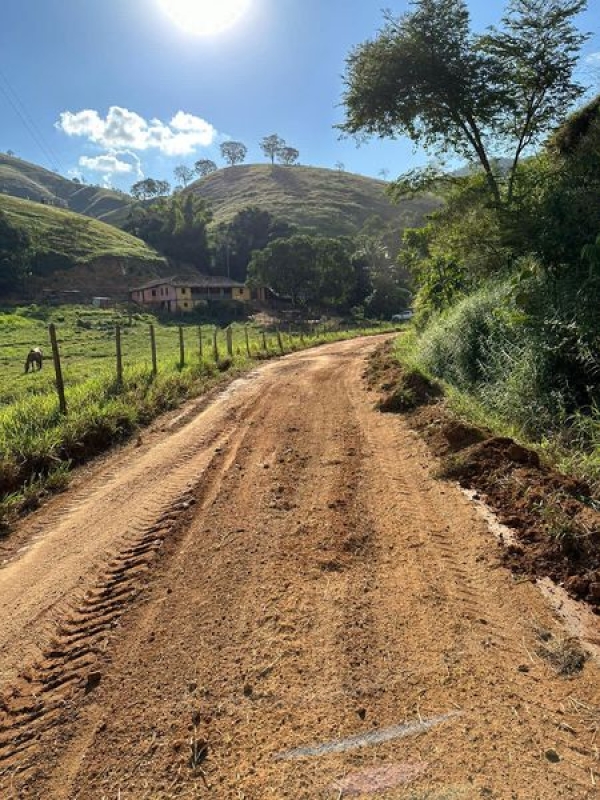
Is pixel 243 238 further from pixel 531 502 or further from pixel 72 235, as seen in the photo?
pixel 531 502

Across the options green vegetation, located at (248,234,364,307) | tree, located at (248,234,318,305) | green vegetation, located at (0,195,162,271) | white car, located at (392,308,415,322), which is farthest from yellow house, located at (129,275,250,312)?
white car, located at (392,308,415,322)

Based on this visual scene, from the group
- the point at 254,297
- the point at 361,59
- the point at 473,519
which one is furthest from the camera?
the point at 254,297

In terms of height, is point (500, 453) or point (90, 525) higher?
point (500, 453)

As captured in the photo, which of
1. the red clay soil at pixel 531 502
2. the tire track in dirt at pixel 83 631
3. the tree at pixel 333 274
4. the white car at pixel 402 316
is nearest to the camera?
the tire track in dirt at pixel 83 631

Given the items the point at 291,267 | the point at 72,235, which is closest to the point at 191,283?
the point at 291,267

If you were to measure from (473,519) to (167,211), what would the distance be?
98573 mm

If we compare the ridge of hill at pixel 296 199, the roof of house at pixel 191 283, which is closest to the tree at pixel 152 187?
the ridge of hill at pixel 296 199

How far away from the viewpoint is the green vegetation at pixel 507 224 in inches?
245

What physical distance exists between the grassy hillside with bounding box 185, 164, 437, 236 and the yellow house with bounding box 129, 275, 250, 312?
43.3m

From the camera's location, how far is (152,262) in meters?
79.0

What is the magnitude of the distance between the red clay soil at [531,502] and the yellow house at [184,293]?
6042cm

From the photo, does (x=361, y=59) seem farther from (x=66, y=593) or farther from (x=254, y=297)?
(x=254, y=297)

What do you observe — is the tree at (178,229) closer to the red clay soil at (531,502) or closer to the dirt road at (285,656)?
the red clay soil at (531,502)

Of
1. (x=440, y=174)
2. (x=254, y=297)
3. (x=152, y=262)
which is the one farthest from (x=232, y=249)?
(x=440, y=174)
